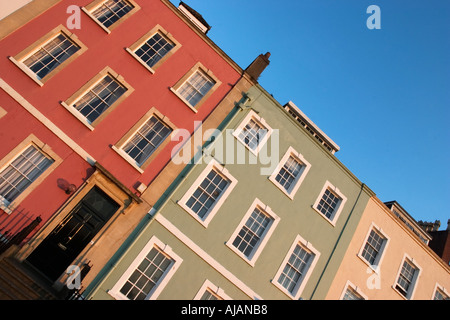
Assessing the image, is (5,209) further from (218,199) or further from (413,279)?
(413,279)

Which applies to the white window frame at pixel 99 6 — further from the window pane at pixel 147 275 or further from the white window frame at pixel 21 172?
the window pane at pixel 147 275

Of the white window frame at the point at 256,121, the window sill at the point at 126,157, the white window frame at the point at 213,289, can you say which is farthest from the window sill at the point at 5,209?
the white window frame at the point at 256,121

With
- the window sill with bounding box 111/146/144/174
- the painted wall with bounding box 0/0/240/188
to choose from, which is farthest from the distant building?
the window sill with bounding box 111/146/144/174

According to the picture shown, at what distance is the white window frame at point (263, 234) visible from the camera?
16.1 m

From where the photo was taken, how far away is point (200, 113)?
57.8ft

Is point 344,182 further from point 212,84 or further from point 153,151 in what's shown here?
point 153,151

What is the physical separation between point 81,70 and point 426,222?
30041 mm

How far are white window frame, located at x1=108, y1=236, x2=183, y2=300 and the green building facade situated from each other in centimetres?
4

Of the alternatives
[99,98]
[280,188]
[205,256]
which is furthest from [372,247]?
[99,98]

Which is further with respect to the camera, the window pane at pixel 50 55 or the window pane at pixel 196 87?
the window pane at pixel 196 87

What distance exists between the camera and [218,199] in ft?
54.1

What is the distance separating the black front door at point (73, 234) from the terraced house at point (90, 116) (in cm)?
4

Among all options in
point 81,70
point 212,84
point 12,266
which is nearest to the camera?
point 12,266
